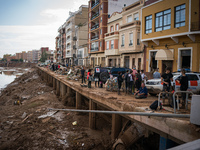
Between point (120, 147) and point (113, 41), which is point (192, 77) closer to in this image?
point (120, 147)

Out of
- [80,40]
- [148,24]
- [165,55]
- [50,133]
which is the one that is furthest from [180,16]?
[80,40]

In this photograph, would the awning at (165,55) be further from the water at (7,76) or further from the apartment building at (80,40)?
the water at (7,76)

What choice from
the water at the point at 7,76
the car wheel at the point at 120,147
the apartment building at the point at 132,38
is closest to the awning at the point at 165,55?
the apartment building at the point at 132,38

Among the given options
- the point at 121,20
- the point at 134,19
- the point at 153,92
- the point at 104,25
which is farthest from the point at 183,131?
the point at 104,25

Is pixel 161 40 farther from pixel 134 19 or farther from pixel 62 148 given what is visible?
pixel 62 148

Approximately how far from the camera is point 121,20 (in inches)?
1200

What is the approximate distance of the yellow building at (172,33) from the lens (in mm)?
16516

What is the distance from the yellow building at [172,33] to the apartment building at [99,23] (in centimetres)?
1606

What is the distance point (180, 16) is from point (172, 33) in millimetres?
1806

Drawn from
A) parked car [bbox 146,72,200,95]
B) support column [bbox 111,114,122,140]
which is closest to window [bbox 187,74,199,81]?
parked car [bbox 146,72,200,95]

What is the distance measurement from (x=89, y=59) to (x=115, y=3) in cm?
1520

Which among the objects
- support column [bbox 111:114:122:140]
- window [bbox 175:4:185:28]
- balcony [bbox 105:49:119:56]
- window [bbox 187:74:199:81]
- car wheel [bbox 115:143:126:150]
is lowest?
car wheel [bbox 115:143:126:150]

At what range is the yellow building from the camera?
650 inches

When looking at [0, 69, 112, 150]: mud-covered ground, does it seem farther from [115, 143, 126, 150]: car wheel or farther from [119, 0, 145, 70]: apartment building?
[119, 0, 145, 70]: apartment building
